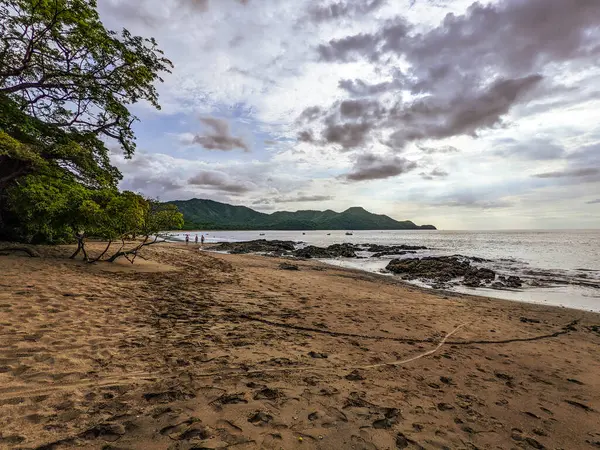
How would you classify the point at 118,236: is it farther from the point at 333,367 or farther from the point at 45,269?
the point at 333,367

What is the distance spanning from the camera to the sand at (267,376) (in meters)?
3.12

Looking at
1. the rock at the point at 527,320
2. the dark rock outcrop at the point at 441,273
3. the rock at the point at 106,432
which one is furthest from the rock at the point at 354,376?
the dark rock outcrop at the point at 441,273

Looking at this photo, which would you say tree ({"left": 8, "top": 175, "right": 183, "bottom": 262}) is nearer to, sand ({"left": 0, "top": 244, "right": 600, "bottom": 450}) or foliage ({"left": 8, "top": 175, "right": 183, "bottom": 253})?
foliage ({"left": 8, "top": 175, "right": 183, "bottom": 253})

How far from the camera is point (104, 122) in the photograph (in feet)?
49.5

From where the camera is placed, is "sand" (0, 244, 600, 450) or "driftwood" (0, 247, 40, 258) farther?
"driftwood" (0, 247, 40, 258)

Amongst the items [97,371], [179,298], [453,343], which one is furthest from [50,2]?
[453,343]

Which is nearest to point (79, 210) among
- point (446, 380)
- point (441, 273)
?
point (446, 380)

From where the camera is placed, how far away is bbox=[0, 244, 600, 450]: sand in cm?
312

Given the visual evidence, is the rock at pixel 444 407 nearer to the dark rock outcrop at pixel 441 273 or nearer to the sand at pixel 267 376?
the sand at pixel 267 376

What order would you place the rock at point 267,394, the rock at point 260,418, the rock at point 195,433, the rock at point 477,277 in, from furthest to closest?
1. the rock at point 477,277
2. the rock at point 267,394
3. the rock at point 260,418
4. the rock at point 195,433

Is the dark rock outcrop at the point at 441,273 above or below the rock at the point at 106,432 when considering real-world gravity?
below

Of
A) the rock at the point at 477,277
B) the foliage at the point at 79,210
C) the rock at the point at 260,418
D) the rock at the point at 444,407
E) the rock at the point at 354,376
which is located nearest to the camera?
the rock at the point at 260,418

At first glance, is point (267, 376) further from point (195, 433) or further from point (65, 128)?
point (65, 128)

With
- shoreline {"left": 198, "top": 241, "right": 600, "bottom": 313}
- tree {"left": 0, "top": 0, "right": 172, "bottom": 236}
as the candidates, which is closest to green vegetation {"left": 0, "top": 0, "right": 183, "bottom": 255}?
tree {"left": 0, "top": 0, "right": 172, "bottom": 236}
